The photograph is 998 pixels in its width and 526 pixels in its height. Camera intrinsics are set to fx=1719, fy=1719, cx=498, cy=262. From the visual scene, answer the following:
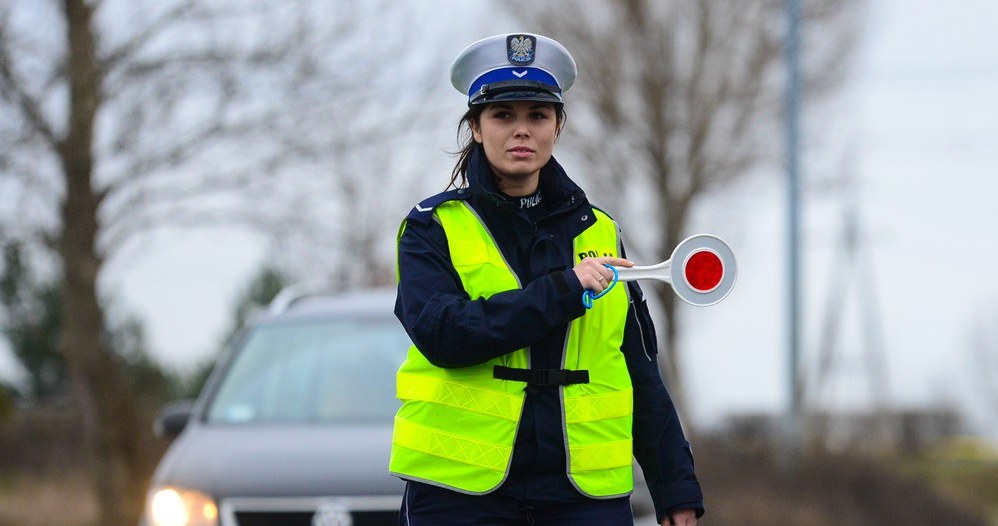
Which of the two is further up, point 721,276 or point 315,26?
point 315,26

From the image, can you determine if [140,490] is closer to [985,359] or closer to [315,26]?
[315,26]

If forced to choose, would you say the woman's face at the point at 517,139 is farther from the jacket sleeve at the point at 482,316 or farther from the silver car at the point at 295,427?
the silver car at the point at 295,427

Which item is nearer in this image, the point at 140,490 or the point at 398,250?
the point at 398,250

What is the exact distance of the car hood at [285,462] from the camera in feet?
20.0

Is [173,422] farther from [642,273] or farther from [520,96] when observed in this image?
[642,273]

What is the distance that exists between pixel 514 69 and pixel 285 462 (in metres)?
2.82

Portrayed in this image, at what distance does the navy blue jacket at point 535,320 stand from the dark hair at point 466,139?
0.09m

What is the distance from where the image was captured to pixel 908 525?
55.6ft

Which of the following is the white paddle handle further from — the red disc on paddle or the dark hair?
the dark hair

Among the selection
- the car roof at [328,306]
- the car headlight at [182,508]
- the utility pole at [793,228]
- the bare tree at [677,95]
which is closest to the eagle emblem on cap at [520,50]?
the car headlight at [182,508]

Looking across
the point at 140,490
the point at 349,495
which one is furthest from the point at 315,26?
the point at 349,495

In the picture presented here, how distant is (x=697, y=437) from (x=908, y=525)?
565 cm

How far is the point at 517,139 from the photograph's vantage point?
12.7 feet

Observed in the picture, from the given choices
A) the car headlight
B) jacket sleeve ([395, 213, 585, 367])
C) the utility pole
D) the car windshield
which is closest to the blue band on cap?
jacket sleeve ([395, 213, 585, 367])
